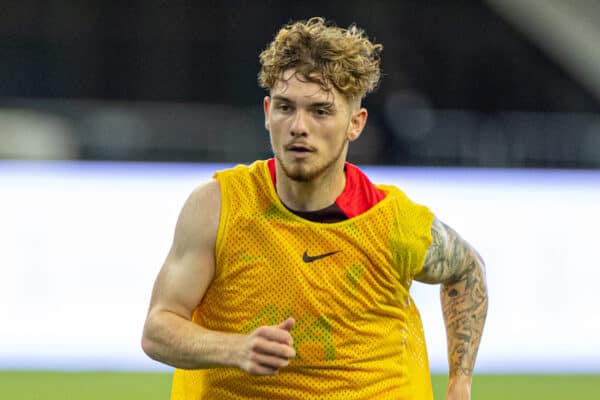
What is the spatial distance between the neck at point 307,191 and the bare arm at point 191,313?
222mm

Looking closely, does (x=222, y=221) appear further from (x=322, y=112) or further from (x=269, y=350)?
(x=269, y=350)

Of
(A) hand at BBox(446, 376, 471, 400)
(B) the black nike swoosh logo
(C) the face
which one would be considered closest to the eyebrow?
(C) the face

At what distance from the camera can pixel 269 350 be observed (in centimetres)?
313

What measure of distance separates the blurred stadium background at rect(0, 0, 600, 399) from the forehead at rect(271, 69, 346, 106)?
474 centimetres

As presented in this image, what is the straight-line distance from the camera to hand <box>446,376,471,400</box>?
13.3ft

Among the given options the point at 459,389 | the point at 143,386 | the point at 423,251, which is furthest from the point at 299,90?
the point at 143,386

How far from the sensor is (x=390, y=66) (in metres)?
12.7

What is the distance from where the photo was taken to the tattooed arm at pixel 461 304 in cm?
406

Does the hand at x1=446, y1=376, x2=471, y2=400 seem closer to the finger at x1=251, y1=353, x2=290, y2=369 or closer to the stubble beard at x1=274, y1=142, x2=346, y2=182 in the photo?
the stubble beard at x1=274, y1=142, x2=346, y2=182

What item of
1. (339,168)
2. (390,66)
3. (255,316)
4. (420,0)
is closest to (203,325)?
(255,316)

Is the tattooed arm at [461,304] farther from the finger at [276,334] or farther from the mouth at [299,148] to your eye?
the finger at [276,334]

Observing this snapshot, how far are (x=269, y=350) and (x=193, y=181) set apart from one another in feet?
20.4

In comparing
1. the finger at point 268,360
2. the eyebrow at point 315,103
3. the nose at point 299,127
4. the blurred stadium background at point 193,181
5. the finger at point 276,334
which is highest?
the blurred stadium background at point 193,181

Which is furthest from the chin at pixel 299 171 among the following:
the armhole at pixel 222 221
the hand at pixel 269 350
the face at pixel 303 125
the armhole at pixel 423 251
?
the hand at pixel 269 350
